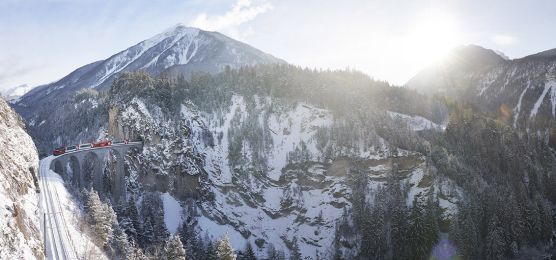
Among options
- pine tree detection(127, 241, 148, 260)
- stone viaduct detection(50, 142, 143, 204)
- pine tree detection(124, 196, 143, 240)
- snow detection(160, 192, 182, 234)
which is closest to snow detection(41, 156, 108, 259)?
pine tree detection(127, 241, 148, 260)

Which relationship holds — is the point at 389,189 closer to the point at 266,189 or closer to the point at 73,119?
the point at 266,189

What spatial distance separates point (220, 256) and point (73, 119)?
174896 millimetres

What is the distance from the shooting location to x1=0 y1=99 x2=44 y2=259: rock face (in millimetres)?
28516

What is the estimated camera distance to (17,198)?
3881 centimetres

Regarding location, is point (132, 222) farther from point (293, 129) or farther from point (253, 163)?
point (293, 129)

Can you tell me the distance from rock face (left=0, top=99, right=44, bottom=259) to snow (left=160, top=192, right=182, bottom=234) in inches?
1849

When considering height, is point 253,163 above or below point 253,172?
above

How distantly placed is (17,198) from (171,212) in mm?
67569

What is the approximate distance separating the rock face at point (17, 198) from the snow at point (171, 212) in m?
47.0

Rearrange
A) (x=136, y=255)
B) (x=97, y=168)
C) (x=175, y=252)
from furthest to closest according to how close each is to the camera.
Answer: (x=97, y=168) → (x=136, y=255) → (x=175, y=252)

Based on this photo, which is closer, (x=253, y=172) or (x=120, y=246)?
(x=120, y=246)

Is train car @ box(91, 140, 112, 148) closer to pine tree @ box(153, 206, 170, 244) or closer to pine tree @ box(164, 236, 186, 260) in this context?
pine tree @ box(153, 206, 170, 244)

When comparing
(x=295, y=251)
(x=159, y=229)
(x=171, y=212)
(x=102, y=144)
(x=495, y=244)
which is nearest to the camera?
(x=495, y=244)

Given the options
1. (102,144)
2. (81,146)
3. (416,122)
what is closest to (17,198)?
(81,146)
